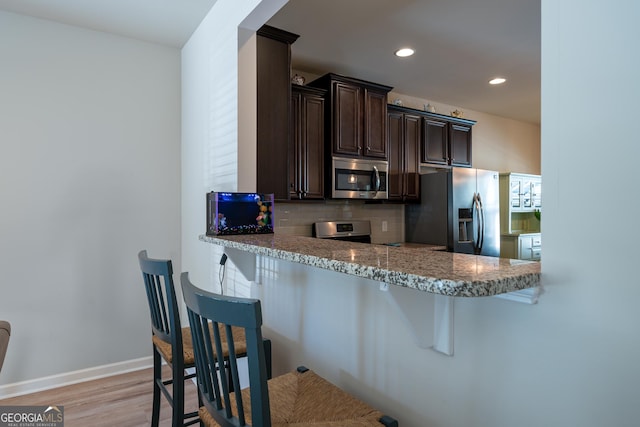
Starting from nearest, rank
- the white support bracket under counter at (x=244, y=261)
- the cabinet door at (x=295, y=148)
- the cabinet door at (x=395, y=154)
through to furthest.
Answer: the white support bracket under counter at (x=244, y=261), the cabinet door at (x=295, y=148), the cabinet door at (x=395, y=154)

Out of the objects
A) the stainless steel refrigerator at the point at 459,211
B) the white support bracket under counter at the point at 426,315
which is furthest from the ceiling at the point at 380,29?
the white support bracket under counter at the point at 426,315

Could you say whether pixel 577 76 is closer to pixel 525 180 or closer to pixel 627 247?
pixel 627 247

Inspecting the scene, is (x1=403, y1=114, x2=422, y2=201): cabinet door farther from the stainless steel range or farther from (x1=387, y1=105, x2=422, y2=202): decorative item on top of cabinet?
the stainless steel range

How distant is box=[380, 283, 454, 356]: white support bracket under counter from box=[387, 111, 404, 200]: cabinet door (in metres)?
2.95

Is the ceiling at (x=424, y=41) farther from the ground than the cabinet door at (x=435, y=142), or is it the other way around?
the ceiling at (x=424, y=41)

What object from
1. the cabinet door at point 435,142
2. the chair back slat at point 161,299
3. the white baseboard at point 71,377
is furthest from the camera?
the cabinet door at point 435,142

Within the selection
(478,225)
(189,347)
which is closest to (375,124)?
(478,225)

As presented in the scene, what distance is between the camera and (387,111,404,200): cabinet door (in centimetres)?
401

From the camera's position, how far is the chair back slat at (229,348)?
89cm

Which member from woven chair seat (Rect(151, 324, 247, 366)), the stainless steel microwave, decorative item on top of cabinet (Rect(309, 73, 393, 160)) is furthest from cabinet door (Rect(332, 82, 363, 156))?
woven chair seat (Rect(151, 324, 247, 366))

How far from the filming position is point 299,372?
4.84 ft

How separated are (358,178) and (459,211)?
122 cm

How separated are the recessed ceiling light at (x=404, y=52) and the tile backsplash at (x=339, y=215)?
1534mm

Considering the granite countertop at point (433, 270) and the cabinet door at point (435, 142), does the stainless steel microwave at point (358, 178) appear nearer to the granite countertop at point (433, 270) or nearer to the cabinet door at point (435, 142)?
the cabinet door at point (435, 142)
